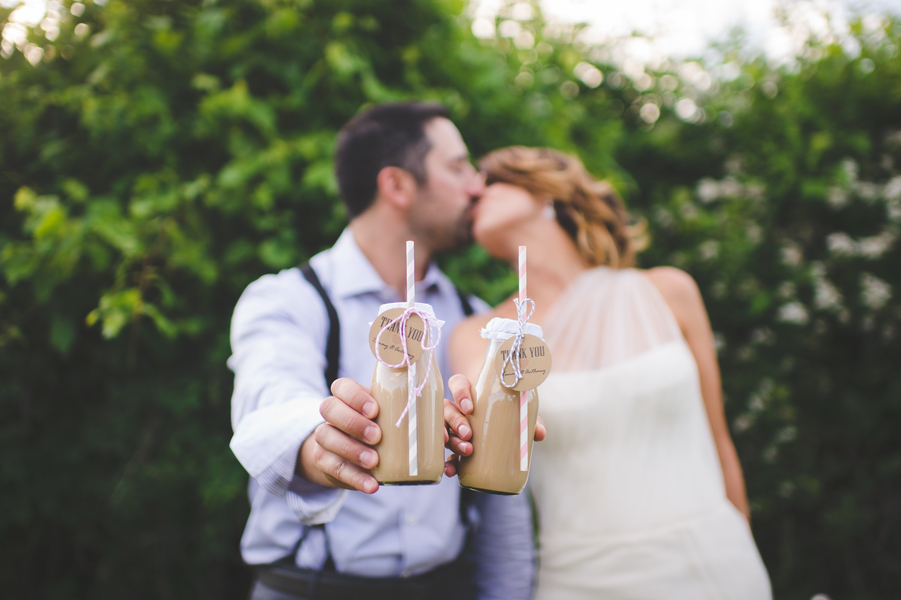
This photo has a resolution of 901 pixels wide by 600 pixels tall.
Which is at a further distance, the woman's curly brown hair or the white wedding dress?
the woman's curly brown hair

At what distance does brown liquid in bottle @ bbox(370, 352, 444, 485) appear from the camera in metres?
1.03

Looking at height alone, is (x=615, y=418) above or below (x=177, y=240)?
below

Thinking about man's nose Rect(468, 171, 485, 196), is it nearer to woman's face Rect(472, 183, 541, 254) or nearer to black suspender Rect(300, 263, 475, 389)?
woman's face Rect(472, 183, 541, 254)

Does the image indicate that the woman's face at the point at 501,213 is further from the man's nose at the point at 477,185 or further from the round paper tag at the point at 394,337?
the round paper tag at the point at 394,337

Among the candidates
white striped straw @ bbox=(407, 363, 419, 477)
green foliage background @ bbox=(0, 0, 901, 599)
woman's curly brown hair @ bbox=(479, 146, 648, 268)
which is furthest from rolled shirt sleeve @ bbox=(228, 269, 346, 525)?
woman's curly brown hair @ bbox=(479, 146, 648, 268)

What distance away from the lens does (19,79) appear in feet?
7.99

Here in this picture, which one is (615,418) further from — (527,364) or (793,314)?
(793,314)

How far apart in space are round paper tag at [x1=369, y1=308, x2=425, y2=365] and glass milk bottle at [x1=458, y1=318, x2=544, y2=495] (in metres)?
0.15

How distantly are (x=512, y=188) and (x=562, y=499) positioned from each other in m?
1.26

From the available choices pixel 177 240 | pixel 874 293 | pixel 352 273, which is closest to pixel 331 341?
pixel 352 273

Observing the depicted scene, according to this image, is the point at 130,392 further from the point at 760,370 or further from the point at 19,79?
the point at 760,370

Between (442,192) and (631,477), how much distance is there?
1279mm

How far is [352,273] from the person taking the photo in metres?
1.88

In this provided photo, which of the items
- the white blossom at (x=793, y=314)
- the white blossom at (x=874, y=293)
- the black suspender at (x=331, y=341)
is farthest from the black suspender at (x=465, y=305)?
the white blossom at (x=874, y=293)
